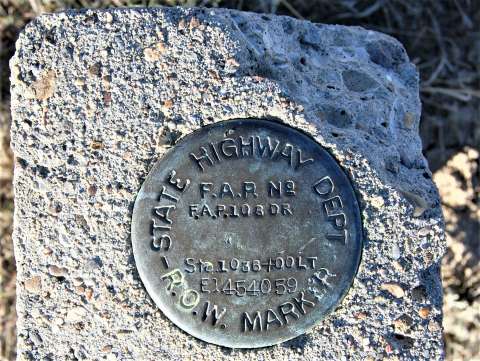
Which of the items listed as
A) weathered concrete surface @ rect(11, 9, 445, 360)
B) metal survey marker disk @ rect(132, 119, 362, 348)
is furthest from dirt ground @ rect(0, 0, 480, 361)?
metal survey marker disk @ rect(132, 119, 362, 348)

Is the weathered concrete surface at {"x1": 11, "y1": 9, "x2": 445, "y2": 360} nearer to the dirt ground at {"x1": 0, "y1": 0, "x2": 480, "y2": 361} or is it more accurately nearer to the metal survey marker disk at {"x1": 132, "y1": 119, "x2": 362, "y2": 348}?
the metal survey marker disk at {"x1": 132, "y1": 119, "x2": 362, "y2": 348}

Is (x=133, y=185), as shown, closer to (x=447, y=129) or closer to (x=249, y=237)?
(x=249, y=237)

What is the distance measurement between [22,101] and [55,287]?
0.47m

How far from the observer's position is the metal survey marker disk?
5.38ft

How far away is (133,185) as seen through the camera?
1653 millimetres

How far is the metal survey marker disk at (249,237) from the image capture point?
1639 mm

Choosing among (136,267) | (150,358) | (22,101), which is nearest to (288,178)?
(136,267)

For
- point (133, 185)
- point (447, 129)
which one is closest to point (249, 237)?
point (133, 185)

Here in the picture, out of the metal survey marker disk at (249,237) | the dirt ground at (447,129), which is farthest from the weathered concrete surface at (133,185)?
the dirt ground at (447,129)

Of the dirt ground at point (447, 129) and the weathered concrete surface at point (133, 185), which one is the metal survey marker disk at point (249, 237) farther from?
the dirt ground at point (447, 129)

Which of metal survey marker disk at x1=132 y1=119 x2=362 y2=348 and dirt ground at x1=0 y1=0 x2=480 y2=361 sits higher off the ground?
dirt ground at x1=0 y1=0 x2=480 y2=361

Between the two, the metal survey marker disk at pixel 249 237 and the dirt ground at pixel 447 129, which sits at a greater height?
the dirt ground at pixel 447 129

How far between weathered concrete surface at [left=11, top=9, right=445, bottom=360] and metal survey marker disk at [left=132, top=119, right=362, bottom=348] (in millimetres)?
37

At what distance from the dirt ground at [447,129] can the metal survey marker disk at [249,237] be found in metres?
0.95
